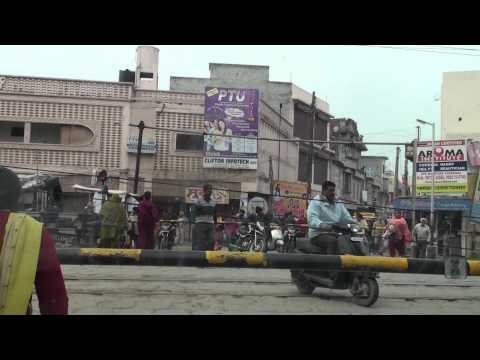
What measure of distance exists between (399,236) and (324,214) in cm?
269

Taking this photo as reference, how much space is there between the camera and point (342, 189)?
23.7 feet

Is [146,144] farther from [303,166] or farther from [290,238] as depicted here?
[290,238]

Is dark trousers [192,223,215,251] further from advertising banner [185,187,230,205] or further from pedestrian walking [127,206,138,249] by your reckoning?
pedestrian walking [127,206,138,249]

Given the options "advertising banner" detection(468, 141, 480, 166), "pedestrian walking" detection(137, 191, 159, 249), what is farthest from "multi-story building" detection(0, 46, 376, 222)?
"advertising banner" detection(468, 141, 480, 166)

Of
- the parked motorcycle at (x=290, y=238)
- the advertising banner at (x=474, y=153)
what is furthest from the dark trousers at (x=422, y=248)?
the advertising banner at (x=474, y=153)

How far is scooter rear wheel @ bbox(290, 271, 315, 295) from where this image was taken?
231 inches

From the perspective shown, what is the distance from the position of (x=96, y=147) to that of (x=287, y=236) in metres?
3.08

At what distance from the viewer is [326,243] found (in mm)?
5848

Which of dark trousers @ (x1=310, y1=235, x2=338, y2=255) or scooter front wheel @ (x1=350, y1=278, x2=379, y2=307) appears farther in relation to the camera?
dark trousers @ (x1=310, y1=235, x2=338, y2=255)

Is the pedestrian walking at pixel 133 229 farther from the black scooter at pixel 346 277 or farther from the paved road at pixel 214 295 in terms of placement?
the black scooter at pixel 346 277

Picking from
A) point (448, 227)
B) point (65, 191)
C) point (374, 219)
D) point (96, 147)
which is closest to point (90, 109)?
point (96, 147)

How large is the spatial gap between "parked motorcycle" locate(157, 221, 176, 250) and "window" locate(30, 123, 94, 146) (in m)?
1.58

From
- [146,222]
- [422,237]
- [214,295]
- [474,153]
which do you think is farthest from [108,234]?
[474,153]
